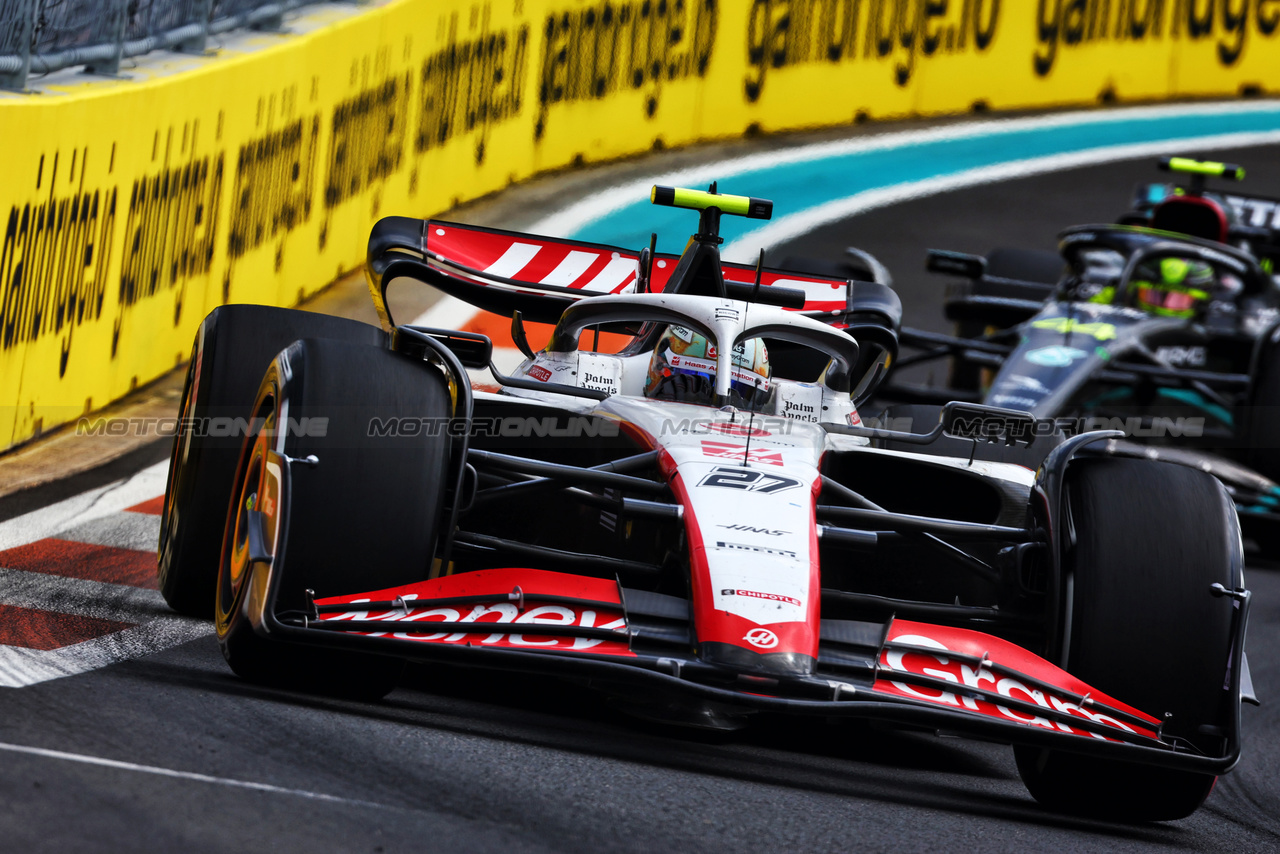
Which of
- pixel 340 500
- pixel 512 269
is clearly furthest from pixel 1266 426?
pixel 340 500

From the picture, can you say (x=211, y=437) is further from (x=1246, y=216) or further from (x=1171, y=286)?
(x=1246, y=216)

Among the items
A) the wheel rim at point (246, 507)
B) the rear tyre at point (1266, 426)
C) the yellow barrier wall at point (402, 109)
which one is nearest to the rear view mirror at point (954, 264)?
the rear tyre at point (1266, 426)

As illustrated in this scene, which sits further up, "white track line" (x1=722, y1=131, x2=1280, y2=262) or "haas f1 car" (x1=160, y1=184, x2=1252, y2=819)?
"white track line" (x1=722, y1=131, x2=1280, y2=262)

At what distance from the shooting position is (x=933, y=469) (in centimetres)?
503

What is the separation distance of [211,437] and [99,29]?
3.49 m

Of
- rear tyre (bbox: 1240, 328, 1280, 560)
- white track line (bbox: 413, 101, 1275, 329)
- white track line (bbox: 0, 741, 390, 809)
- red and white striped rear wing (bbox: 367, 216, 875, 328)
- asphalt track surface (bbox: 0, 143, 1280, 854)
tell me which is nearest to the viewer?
asphalt track surface (bbox: 0, 143, 1280, 854)

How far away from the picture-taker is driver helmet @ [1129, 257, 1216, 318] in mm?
10656

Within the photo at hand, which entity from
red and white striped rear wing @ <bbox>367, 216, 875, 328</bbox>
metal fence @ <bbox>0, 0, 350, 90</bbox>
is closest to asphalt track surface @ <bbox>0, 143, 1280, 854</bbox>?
red and white striped rear wing @ <bbox>367, 216, 875, 328</bbox>

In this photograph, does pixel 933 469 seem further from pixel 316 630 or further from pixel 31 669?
pixel 31 669

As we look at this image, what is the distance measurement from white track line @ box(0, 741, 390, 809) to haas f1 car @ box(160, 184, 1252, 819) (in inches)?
24.8

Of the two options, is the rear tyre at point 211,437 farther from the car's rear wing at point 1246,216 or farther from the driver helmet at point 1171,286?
the car's rear wing at point 1246,216

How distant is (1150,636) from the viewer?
4.08 m

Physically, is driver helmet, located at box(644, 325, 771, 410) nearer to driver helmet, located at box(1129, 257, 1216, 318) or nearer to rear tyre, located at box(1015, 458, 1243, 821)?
rear tyre, located at box(1015, 458, 1243, 821)

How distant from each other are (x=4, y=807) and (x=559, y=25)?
11285 millimetres
